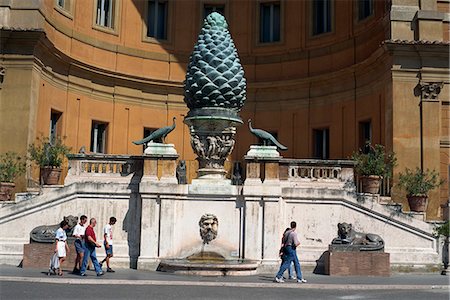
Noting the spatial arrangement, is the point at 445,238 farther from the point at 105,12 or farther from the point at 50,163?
the point at 105,12

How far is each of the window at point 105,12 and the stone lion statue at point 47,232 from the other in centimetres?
1454

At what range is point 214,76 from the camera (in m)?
17.2

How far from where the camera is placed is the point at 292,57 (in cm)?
2950

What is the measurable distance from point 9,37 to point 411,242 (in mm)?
16326

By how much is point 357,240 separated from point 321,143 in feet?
40.4

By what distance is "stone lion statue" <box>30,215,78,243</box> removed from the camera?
1641 cm

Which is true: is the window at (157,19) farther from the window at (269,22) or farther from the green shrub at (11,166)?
the green shrub at (11,166)

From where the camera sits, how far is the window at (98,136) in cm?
2831

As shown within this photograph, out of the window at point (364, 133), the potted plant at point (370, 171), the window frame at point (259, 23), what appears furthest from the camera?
the window frame at point (259, 23)

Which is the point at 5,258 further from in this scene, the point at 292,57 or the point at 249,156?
the point at 292,57

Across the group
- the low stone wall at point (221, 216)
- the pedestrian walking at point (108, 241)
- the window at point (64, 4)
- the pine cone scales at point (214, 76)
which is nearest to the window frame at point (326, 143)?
the low stone wall at point (221, 216)

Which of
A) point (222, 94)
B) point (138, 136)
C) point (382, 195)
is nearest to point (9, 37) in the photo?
point (138, 136)

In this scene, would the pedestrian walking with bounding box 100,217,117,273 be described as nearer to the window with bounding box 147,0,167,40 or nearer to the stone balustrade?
the stone balustrade

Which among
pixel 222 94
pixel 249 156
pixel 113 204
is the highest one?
pixel 222 94
